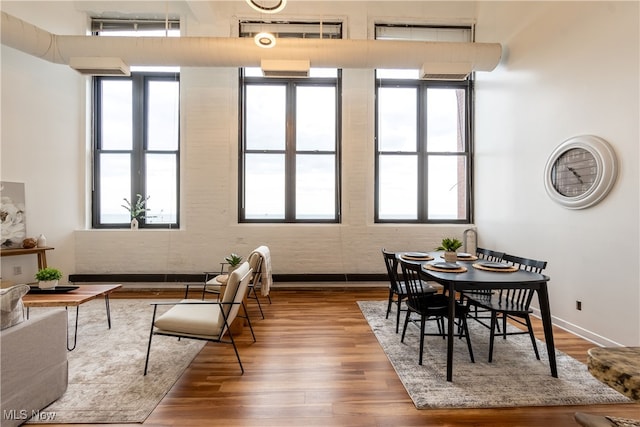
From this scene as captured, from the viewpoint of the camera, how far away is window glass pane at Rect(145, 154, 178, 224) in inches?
214

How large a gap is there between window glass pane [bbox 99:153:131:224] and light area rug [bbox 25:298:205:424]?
2026 millimetres

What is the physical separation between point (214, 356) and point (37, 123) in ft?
14.6

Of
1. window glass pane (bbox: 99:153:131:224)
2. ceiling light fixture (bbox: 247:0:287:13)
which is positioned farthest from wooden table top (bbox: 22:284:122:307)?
ceiling light fixture (bbox: 247:0:287:13)

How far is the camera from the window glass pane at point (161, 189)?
17.9 feet

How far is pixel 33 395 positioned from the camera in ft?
6.39

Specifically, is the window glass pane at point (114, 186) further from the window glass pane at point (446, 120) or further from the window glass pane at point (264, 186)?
the window glass pane at point (446, 120)

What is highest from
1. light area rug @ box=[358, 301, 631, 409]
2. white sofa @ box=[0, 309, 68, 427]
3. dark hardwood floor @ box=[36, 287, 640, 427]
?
white sofa @ box=[0, 309, 68, 427]

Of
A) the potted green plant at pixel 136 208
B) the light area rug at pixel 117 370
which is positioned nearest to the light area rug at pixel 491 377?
the light area rug at pixel 117 370

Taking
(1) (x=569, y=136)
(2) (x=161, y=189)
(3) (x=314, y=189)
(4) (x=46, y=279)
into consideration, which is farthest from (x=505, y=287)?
(2) (x=161, y=189)

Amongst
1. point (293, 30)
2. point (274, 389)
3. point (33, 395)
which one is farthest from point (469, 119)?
point (33, 395)

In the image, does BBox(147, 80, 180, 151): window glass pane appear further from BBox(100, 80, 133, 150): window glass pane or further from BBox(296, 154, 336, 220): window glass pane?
BBox(296, 154, 336, 220): window glass pane

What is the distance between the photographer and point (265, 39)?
3.81m

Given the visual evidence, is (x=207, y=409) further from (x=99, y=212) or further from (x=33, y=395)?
(x=99, y=212)

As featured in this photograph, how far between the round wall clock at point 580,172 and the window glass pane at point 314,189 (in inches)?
125
